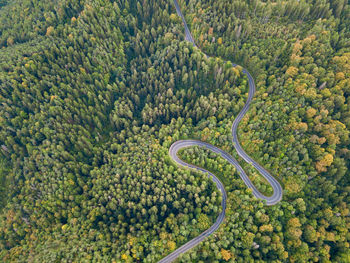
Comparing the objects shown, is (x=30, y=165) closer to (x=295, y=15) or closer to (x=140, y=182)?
(x=140, y=182)

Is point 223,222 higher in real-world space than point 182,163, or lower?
lower

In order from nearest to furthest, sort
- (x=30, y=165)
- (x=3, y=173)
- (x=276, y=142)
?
(x=276, y=142)
(x=30, y=165)
(x=3, y=173)

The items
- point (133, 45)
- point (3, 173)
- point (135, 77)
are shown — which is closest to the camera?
point (3, 173)

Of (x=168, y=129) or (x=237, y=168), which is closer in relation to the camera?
(x=237, y=168)

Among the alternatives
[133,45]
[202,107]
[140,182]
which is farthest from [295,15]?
[140,182]

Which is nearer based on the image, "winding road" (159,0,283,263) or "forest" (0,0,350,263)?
"forest" (0,0,350,263)

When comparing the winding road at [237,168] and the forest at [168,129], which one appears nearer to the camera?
the forest at [168,129]

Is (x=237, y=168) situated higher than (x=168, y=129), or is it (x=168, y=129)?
(x=168, y=129)

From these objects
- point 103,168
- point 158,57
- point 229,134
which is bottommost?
point 103,168
